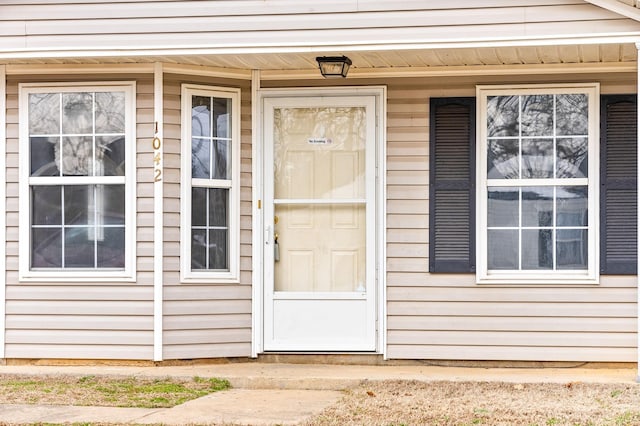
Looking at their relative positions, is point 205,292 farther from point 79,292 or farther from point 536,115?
point 536,115

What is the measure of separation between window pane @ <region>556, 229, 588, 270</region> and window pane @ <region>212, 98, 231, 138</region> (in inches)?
118

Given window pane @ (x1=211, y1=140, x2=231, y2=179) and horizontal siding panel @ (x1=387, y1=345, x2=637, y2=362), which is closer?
horizontal siding panel @ (x1=387, y1=345, x2=637, y2=362)

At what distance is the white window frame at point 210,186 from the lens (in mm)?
9922

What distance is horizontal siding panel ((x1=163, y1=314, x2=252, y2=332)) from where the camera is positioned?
9.86 m

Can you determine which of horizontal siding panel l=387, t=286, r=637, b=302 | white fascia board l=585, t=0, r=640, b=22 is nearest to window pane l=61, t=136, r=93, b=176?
horizontal siding panel l=387, t=286, r=637, b=302

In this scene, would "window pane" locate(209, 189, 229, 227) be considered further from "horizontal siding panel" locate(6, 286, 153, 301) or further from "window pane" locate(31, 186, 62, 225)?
"window pane" locate(31, 186, 62, 225)

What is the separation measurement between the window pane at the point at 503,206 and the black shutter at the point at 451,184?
0.57ft

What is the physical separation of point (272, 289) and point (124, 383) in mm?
1630

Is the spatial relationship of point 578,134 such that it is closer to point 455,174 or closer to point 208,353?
point 455,174

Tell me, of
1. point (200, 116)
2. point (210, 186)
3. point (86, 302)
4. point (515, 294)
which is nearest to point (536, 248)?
point (515, 294)

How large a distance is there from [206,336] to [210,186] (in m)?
1.30

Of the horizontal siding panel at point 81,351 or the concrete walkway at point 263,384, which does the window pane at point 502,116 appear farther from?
the horizontal siding panel at point 81,351

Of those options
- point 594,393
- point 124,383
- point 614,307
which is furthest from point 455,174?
point 124,383

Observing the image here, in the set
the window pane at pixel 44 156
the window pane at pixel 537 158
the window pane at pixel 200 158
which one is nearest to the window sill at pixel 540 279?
the window pane at pixel 537 158
